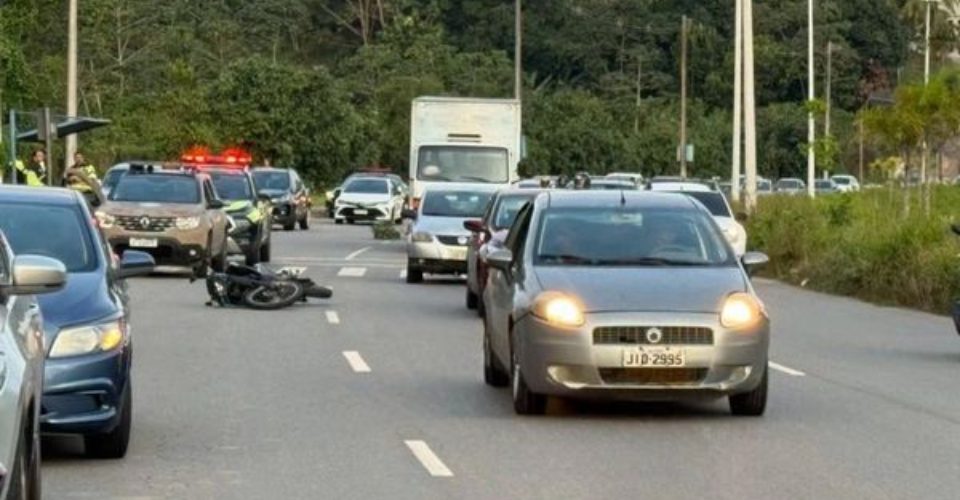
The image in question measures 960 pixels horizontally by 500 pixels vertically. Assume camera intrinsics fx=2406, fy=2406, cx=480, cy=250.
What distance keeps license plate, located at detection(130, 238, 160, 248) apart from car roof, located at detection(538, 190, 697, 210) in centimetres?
1672

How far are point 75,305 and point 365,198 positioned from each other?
5136 cm

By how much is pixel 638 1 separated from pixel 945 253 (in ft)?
257

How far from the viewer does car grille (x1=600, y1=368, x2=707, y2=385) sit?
15227 millimetres

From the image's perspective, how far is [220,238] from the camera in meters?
35.4

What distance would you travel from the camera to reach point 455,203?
114ft

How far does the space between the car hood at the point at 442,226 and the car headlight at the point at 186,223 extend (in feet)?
10.1

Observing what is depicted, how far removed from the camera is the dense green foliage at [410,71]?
2913 inches

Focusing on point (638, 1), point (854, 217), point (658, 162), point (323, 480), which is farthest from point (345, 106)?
point (323, 480)

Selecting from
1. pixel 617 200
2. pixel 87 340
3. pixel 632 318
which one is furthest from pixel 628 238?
pixel 87 340

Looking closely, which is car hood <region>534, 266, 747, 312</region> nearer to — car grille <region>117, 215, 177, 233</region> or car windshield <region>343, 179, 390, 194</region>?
car grille <region>117, 215, 177, 233</region>

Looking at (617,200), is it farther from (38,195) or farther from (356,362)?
(38,195)

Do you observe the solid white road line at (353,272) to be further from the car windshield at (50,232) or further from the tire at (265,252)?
the car windshield at (50,232)

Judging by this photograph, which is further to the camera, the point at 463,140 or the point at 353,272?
the point at 463,140

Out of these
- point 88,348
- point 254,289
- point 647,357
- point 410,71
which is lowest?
point 254,289
